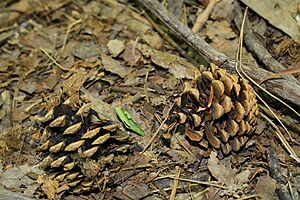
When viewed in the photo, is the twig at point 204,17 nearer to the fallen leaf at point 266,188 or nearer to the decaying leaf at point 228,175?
the decaying leaf at point 228,175

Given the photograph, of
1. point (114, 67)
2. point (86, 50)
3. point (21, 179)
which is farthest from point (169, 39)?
point (21, 179)

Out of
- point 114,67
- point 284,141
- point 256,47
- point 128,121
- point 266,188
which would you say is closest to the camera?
point 266,188

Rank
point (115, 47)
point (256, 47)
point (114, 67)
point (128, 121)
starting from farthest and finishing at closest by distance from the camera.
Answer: point (115, 47)
point (114, 67)
point (256, 47)
point (128, 121)

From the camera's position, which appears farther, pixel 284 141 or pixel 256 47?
pixel 256 47

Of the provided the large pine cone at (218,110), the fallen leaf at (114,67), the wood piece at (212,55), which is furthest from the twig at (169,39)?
the large pine cone at (218,110)

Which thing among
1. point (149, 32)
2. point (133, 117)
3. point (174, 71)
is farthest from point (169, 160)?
point (149, 32)

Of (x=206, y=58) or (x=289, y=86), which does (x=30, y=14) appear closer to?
(x=206, y=58)

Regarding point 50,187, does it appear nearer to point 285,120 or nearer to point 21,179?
point 21,179
